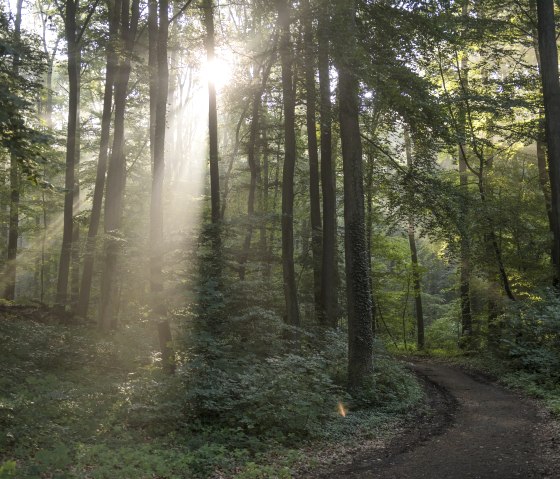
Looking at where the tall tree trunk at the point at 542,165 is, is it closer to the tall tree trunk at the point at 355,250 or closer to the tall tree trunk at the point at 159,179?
the tall tree trunk at the point at 355,250

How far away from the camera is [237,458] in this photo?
7.01 meters

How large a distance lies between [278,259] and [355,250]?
5.18 meters

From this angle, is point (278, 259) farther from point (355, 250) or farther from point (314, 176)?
point (355, 250)

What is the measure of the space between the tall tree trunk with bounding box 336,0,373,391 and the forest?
0.05 meters

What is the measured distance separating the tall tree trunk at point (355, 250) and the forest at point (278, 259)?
5 cm

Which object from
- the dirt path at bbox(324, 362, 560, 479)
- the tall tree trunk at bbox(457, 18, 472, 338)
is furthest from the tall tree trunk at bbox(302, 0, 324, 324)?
the dirt path at bbox(324, 362, 560, 479)

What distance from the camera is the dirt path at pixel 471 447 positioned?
607cm

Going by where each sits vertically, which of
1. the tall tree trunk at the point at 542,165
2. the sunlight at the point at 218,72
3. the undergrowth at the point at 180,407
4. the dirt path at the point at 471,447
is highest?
the sunlight at the point at 218,72

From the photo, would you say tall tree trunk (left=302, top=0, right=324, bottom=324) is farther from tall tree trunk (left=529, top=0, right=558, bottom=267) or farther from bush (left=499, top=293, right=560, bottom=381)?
tall tree trunk (left=529, top=0, right=558, bottom=267)

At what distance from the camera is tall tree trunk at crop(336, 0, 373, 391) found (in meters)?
11.0

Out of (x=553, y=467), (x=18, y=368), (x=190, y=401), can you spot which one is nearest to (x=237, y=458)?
(x=190, y=401)

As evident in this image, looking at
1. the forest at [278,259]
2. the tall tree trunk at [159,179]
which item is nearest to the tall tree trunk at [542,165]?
the forest at [278,259]

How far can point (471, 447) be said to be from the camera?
23.7 ft

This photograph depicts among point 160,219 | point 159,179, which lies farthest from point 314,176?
point 160,219
